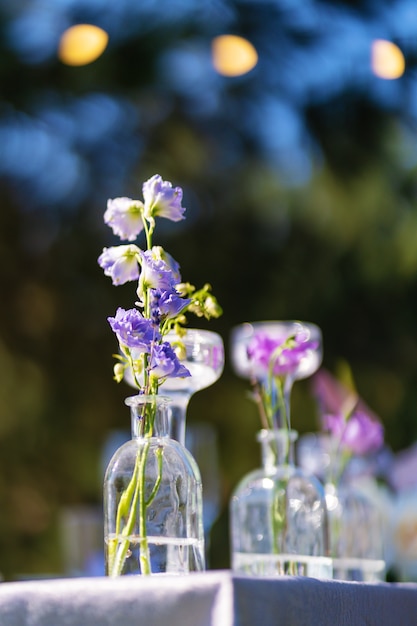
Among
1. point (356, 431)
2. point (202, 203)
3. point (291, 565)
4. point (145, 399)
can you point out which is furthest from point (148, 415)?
point (202, 203)

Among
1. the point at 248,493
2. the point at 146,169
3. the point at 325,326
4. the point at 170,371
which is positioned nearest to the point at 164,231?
the point at 146,169

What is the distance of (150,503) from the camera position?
0.84 m

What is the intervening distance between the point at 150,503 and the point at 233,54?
2093 millimetres

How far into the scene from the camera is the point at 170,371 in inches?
33.5

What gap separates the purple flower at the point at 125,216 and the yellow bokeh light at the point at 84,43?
5.17ft

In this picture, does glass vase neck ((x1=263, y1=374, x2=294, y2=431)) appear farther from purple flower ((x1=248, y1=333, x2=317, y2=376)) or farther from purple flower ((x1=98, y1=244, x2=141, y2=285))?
purple flower ((x1=98, y1=244, x2=141, y2=285))

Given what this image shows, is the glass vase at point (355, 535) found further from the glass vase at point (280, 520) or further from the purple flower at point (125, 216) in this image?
the purple flower at point (125, 216)

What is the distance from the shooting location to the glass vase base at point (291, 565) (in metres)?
1.07

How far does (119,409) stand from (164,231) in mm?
723

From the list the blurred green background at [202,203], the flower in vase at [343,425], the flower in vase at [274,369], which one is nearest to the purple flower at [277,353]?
the flower in vase at [274,369]

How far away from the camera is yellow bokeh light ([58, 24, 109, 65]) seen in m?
2.47

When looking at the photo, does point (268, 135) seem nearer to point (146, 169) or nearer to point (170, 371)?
point (146, 169)

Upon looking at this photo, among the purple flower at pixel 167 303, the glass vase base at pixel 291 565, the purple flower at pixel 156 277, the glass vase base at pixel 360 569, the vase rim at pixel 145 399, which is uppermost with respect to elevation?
the purple flower at pixel 156 277

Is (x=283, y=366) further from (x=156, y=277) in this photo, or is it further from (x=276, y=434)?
(x=156, y=277)
